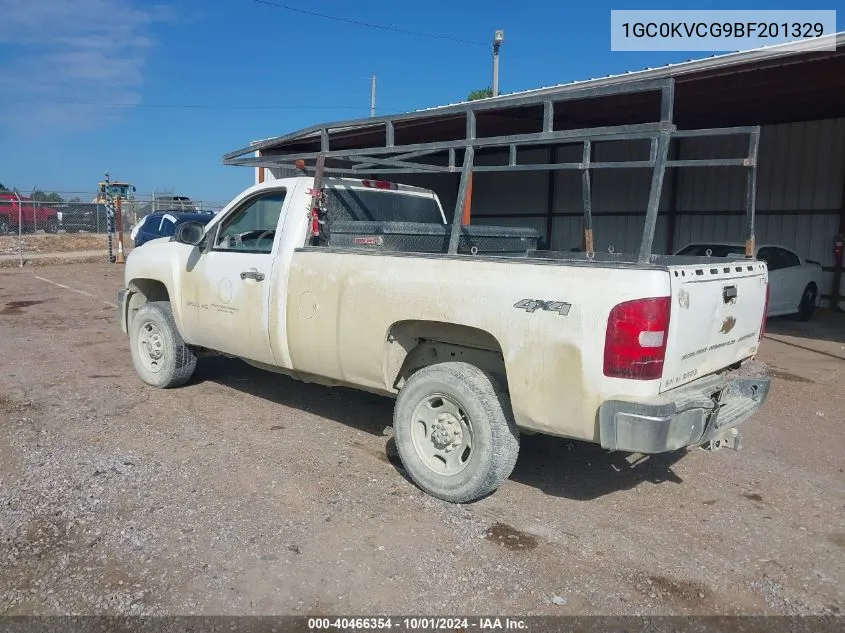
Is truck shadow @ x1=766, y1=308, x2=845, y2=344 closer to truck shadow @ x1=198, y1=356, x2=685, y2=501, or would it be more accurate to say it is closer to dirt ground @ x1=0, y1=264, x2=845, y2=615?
dirt ground @ x1=0, y1=264, x2=845, y2=615

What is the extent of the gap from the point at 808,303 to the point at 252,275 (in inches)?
465

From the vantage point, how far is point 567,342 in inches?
143

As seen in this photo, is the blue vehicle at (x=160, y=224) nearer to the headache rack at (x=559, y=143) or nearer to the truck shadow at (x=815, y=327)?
the headache rack at (x=559, y=143)

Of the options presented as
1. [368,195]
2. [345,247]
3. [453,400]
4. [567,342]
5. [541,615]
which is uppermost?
→ [368,195]

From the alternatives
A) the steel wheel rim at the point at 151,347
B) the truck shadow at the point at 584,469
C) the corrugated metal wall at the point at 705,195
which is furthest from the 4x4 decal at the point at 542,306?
the corrugated metal wall at the point at 705,195

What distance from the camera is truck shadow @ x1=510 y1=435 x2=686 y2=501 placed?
4.63 m

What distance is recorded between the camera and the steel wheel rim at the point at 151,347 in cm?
665

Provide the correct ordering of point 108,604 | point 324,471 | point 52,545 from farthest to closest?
point 324,471 < point 52,545 < point 108,604

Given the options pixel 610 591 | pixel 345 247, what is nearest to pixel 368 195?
pixel 345 247

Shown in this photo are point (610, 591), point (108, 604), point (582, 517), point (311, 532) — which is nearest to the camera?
point (108, 604)

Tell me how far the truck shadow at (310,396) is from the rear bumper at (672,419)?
247 centimetres

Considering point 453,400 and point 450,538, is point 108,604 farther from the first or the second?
point 453,400

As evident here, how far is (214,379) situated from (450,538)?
4160 mm

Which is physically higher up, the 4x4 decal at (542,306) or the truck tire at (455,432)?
the 4x4 decal at (542,306)
